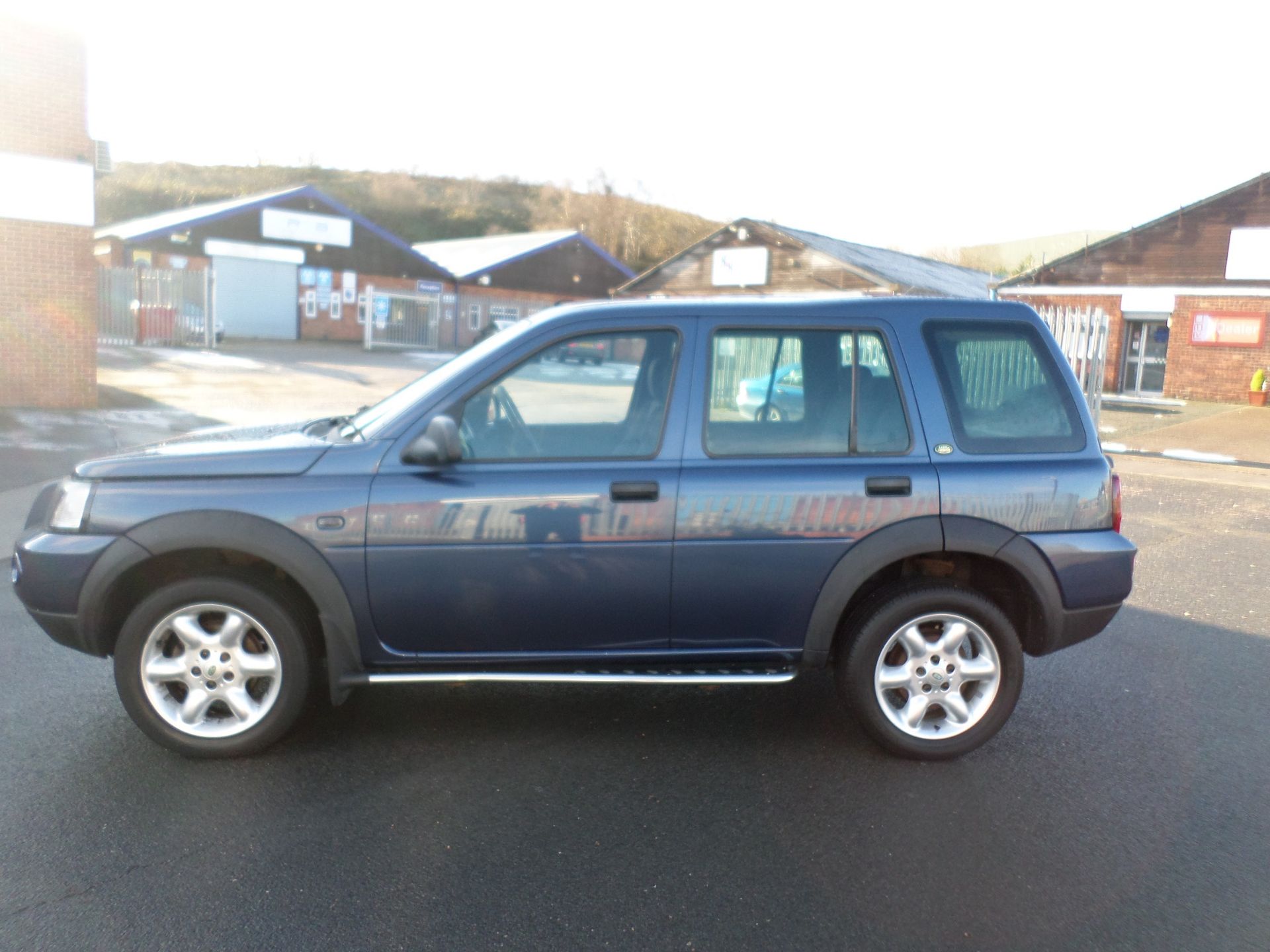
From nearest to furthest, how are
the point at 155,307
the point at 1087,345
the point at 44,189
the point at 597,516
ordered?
1. the point at 597,516
2. the point at 44,189
3. the point at 1087,345
4. the point at 155,307

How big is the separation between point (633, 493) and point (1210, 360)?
26.9 m

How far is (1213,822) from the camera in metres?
3.58

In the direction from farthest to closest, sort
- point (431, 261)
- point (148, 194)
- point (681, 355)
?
1. point (148, 194)
2. point (431, 261)
3. point (681, 355)

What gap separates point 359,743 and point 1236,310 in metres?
27.6

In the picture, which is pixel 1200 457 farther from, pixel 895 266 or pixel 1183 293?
pixel 895 266

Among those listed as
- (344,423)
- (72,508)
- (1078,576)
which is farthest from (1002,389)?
(72,508)

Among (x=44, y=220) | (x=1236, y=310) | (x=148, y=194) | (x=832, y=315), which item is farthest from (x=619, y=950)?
(x=148, y=194)

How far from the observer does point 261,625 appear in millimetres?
3793

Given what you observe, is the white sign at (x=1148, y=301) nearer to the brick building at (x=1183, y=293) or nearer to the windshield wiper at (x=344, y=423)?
the brick building at (x=1183, y=293)

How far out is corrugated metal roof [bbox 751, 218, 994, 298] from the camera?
2895cm

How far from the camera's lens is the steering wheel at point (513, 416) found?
12.8ft

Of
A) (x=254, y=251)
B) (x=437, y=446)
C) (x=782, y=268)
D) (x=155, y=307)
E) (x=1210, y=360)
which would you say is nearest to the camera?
(x=437, y=446)

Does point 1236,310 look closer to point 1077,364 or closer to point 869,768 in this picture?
point 1077,364

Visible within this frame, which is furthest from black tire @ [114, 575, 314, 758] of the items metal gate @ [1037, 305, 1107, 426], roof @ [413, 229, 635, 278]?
roof @ [413, 229, 635, 278]
